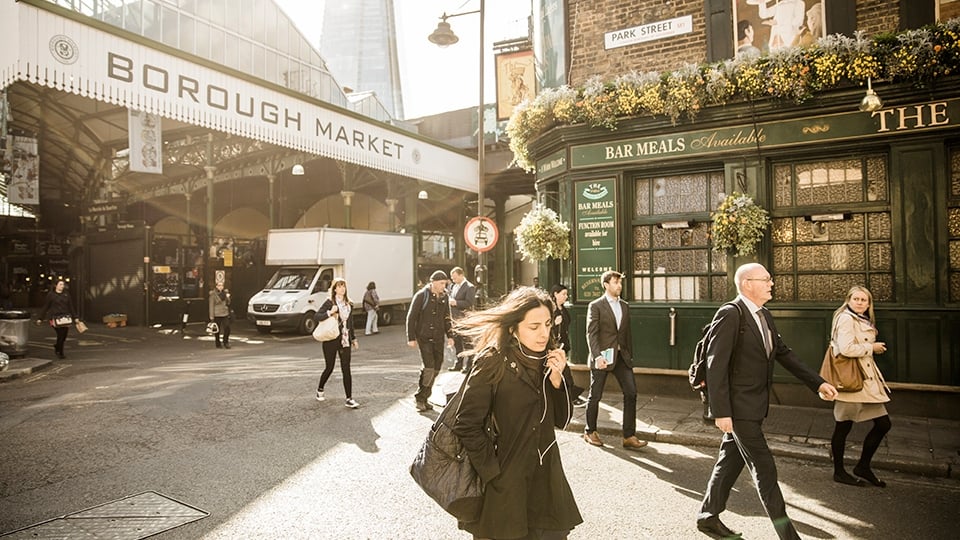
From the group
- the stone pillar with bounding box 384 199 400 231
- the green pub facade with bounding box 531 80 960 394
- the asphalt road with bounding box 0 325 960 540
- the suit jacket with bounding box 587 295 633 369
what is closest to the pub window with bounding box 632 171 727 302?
the green pub facade with bounding box 531 80 960 394

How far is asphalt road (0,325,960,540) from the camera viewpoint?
14.1 ft

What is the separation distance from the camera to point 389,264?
2155 centimetres

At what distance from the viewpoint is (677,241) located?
8.92 metres

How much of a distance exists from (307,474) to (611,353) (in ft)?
11.0

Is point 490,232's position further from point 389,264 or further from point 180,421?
point 389,264

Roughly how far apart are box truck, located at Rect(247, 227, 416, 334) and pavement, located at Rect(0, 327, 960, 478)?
40.0ft

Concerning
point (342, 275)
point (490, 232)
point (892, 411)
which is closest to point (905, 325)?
point (892, 411)

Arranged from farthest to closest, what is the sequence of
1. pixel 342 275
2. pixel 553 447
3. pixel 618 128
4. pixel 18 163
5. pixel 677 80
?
1. pixel 342 275
2. pixel 18 163
3. pixel 618 128
4. pixel 677 80
5. pixel 553 447

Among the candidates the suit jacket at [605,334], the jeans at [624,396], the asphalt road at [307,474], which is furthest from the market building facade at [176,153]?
the jeans at [624,396]

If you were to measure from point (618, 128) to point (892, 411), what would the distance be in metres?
5.30

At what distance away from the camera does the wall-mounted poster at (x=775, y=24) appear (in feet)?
27.8

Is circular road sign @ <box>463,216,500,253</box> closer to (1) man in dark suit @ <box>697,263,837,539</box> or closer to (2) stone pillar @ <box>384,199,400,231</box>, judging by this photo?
(1) man in dark suit @ <box>697,263,837,539</box>

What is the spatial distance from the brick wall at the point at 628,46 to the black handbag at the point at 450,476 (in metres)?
8.48

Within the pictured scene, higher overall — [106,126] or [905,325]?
[106,126]
